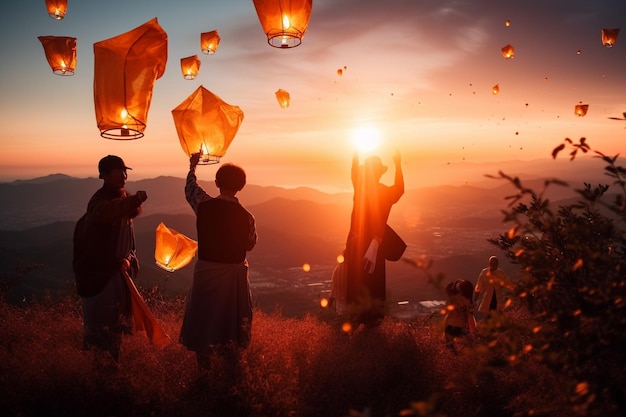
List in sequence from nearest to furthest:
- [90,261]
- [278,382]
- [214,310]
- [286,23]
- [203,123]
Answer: [278,382] → [90,261] → [214,310] → [203,123] → [286,23]

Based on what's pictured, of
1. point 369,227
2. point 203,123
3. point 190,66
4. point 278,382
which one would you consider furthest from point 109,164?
point 190,66

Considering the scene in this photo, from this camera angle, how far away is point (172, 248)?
8.34 metres

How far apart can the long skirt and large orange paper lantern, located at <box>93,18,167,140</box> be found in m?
1.99

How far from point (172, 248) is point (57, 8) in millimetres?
6906

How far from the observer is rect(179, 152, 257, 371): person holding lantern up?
4938 millimetres

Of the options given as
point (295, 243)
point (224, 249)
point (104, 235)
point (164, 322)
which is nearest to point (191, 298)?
point (224, 249)

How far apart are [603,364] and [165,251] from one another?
7089 mm

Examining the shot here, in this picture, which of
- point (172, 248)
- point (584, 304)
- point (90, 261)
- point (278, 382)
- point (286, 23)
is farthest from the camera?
point (172, 248)

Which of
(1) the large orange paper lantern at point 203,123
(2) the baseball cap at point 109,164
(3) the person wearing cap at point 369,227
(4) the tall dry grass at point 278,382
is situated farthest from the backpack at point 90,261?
(3) the person wearing cap at point 369,227

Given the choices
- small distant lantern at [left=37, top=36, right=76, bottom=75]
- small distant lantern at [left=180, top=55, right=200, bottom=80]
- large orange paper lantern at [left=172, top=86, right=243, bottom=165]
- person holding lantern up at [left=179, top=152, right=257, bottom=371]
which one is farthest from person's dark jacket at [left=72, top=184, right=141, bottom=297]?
small distant lantern at [left=180, top=55, right=200, bottom=80]

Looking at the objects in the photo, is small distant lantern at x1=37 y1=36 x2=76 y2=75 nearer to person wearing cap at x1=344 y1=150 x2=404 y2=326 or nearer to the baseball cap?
the baseball cap

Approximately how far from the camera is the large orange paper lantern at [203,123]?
19.8ft

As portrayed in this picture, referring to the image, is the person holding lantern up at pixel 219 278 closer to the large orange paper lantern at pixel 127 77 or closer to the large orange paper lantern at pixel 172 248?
the large orange paper lantern at pixel 127 77

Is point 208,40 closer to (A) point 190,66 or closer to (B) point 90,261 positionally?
(A) point 190,66
